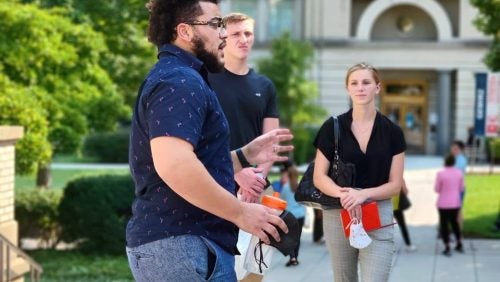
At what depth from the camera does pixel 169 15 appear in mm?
3799

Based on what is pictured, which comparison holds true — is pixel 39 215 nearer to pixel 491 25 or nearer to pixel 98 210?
pixel 98 210

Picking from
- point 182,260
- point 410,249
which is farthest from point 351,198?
point 410,249

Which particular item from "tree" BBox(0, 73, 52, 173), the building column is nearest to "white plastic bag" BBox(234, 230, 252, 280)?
"tree" BBox(0, 73, 52, 173)

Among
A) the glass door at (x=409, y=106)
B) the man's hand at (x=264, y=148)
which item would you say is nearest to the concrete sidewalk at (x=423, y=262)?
the man's hand at (x=264, y=148)

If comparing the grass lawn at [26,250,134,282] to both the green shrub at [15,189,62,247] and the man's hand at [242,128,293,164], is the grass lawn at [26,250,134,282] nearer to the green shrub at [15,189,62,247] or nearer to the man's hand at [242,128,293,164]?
the green shrub at [15,189,62,247]

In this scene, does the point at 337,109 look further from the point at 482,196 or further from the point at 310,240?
the point at 310,240

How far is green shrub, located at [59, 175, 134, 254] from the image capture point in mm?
15133

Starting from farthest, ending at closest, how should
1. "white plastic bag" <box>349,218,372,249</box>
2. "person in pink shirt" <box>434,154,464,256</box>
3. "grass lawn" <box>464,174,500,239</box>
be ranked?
1. "grass lawn" <box>464,174,500,239</box>
2. "person in pink shirt" <box>434,154,464,256</box>
3. "white plastic bag" <box>349,218,372,249</box>

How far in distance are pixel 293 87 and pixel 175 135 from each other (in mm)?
35653

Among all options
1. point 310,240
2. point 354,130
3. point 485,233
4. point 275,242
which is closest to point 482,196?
point 485,233

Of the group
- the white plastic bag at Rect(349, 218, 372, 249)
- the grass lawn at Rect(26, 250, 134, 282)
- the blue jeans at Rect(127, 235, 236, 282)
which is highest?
the blue jeans at Rect(127, 235, 236, 282)

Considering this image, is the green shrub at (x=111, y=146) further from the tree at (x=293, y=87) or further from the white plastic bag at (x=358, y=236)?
the white plastic bag at (x=358, y=236)

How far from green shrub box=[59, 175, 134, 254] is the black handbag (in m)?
8.82

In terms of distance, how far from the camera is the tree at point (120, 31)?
17312mm
